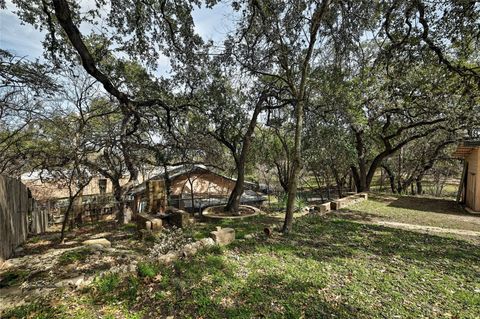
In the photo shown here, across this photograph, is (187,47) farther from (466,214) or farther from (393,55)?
(466,214)

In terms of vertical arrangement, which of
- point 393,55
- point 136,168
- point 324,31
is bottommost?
point 136,168

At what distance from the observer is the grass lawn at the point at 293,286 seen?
2914mm

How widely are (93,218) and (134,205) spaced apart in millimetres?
2631

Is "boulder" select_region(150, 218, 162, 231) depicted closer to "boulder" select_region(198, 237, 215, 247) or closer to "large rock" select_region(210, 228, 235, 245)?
"large rock" select_region(210, 228, 235, 245)

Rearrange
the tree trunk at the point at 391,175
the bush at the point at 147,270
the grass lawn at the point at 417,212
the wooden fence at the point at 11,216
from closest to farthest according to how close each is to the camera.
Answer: the bush at the point at 147,270
the wooden fence at the point at 11,216
the grass lawn at the point at 417,212
the tree trunk at the point at 391,175

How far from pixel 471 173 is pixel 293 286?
37.3ft

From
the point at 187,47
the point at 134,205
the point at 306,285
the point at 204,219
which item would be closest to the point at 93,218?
the point at 134,205

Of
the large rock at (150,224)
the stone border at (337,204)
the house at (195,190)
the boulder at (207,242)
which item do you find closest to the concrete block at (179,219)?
the large rock at (150,224)

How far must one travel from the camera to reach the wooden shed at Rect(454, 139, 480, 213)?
365 inches

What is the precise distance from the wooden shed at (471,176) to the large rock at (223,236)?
9.65 meters

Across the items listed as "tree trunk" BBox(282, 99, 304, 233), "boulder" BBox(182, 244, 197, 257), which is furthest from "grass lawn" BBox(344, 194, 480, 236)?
"boulder" BBox(182, 244, 197, 257)

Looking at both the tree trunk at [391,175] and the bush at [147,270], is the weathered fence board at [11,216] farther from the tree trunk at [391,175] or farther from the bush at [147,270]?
the tree trunk at [391,175]

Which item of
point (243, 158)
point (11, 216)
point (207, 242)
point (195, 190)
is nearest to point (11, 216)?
point (11, 216)

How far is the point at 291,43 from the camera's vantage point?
22.7ft
